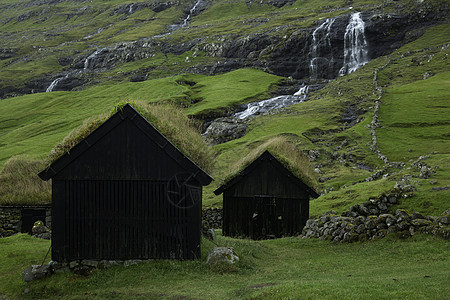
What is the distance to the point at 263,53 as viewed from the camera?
169000mm

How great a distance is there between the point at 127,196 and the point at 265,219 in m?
14.6

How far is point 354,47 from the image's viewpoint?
146m

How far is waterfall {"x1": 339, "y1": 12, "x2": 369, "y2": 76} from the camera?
456 feet

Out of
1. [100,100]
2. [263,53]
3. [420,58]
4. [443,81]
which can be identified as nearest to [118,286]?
[443,81]

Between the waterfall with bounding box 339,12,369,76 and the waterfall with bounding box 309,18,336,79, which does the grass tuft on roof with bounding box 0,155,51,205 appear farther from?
the waterfall with bounding box 309,18,336,79

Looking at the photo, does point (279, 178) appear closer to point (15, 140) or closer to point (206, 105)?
point (206, 105)

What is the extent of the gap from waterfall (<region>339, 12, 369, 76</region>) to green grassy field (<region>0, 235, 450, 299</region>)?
406 feet

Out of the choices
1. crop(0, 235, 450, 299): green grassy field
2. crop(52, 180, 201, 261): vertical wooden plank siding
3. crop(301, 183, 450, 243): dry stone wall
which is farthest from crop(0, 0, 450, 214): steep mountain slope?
crop(0, 235, 450, 299): green grassy field

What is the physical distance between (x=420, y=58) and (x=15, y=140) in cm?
11791

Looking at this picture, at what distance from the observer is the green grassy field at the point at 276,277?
13.9 metres

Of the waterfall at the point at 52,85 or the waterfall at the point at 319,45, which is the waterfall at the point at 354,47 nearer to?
the waterfall at the point at 319,45

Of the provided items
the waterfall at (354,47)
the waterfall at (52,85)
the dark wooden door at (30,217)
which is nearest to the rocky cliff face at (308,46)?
the waterfall at (354,47)

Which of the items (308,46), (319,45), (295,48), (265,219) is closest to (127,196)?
(265,219)

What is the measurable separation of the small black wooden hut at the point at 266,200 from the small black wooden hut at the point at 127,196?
11772mm
